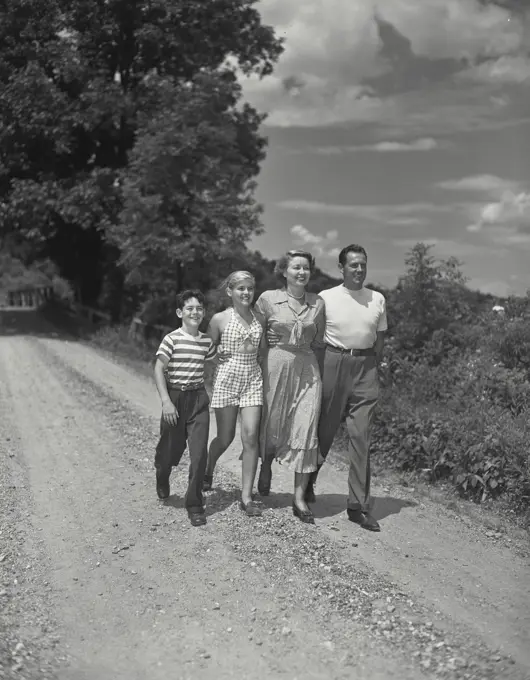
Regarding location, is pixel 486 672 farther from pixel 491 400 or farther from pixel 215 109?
pixel 215 109

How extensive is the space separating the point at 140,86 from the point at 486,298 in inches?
621

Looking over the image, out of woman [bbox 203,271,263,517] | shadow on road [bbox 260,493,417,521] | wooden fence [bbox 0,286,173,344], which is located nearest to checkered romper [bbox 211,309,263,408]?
woman [bbox 203,271,263,517]

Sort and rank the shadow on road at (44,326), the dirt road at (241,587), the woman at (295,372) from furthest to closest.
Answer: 1. the shadow on road at (44,326)
2. the woman at (295,372)
3. the dirt road at (241,587)

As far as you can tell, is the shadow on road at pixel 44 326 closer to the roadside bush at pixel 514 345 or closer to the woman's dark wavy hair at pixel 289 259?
the roadside bush at pixel 514 345

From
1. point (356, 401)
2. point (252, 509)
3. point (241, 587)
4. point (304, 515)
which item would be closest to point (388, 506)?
point (304, 515)

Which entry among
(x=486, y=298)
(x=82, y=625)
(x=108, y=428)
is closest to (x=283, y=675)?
(x=82, y=625)

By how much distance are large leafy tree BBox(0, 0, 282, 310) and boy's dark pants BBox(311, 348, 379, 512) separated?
13387 mm

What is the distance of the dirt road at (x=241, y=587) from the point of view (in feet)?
14.2

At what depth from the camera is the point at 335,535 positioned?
6301 mm

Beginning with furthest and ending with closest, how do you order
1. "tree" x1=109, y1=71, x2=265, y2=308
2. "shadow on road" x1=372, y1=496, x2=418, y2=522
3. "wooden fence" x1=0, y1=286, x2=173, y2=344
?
"wooden fence" x1=0, y1=286, x2=173, y2=344
"tree" x1=109, y1=71, x2=265, y2=308
"shadow on road" x1=372, y1=496, x2=418, y2=522

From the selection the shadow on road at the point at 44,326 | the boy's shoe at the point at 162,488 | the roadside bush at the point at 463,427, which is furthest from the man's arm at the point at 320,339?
the shadow on road at the point at 44,326

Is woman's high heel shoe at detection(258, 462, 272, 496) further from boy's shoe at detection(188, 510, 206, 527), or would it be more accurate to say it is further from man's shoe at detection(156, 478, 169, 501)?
man's shoe at detection(156, 478, 169, 501)

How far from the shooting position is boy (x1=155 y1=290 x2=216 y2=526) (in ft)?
21.7

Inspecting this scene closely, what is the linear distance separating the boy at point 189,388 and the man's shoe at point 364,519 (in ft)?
3.99
